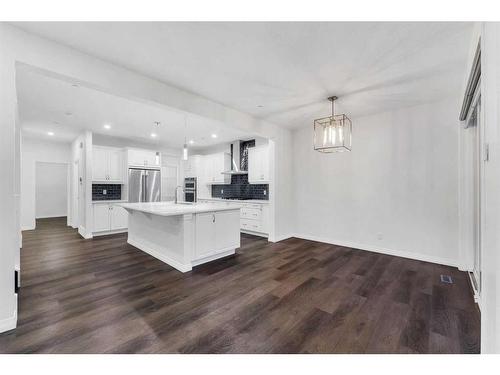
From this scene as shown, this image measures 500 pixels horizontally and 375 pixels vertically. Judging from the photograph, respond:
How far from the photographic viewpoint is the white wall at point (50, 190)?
8034 mm

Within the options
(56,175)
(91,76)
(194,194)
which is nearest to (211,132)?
(194,194)

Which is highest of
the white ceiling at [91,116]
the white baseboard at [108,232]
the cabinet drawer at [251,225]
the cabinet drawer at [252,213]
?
the white ceiling at [91,116]

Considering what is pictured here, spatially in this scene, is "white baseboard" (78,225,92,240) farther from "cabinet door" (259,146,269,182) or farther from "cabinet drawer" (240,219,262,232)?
"cabinet door" (259,146,269,182)

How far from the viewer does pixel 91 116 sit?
163 inches

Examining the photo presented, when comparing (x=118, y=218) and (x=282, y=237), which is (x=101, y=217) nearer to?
(x=118, y=218)

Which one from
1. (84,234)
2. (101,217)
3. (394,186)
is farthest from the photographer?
(101,217)

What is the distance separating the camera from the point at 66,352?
1.56 meters

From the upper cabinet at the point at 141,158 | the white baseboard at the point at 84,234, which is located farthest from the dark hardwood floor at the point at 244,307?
the upper cabinet at the point at 141,158

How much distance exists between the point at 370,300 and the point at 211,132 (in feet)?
15.2

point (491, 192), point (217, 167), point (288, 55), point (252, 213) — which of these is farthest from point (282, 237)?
point (491, 192)

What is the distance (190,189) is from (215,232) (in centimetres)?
416

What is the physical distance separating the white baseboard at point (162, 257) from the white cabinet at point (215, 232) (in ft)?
0.70

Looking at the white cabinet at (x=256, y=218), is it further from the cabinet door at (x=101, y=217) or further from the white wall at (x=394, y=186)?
the cabinet door at (x=101, y=217)
